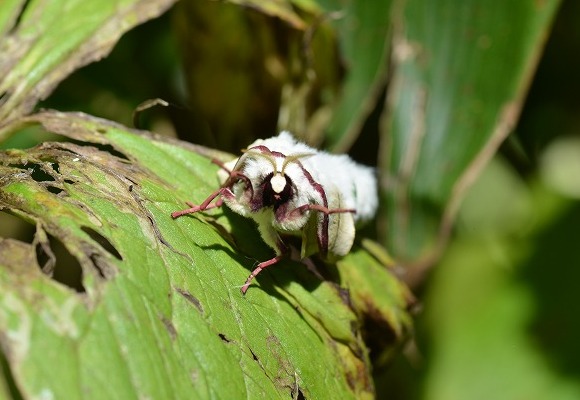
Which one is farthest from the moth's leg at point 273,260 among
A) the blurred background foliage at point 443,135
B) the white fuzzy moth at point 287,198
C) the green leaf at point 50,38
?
the blurred background foliage at point 443,135

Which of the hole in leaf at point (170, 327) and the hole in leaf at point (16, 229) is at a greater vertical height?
the hole in leaf at point (170, 327)

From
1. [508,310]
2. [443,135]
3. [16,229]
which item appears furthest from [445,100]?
[16,229]

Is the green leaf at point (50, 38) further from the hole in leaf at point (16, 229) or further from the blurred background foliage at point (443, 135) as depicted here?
the hole in leaf at point (16, 229)

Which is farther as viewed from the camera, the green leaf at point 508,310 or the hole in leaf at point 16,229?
the hole in leaf at point 16,229

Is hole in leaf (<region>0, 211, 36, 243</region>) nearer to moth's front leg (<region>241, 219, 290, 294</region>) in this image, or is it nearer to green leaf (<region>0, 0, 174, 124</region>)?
green leaf (<region>0, 0, 174, 124</region>)

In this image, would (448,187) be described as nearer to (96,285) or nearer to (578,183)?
(578,183)

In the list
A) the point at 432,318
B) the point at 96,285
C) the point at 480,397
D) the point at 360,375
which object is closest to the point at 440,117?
the point at 432,318
